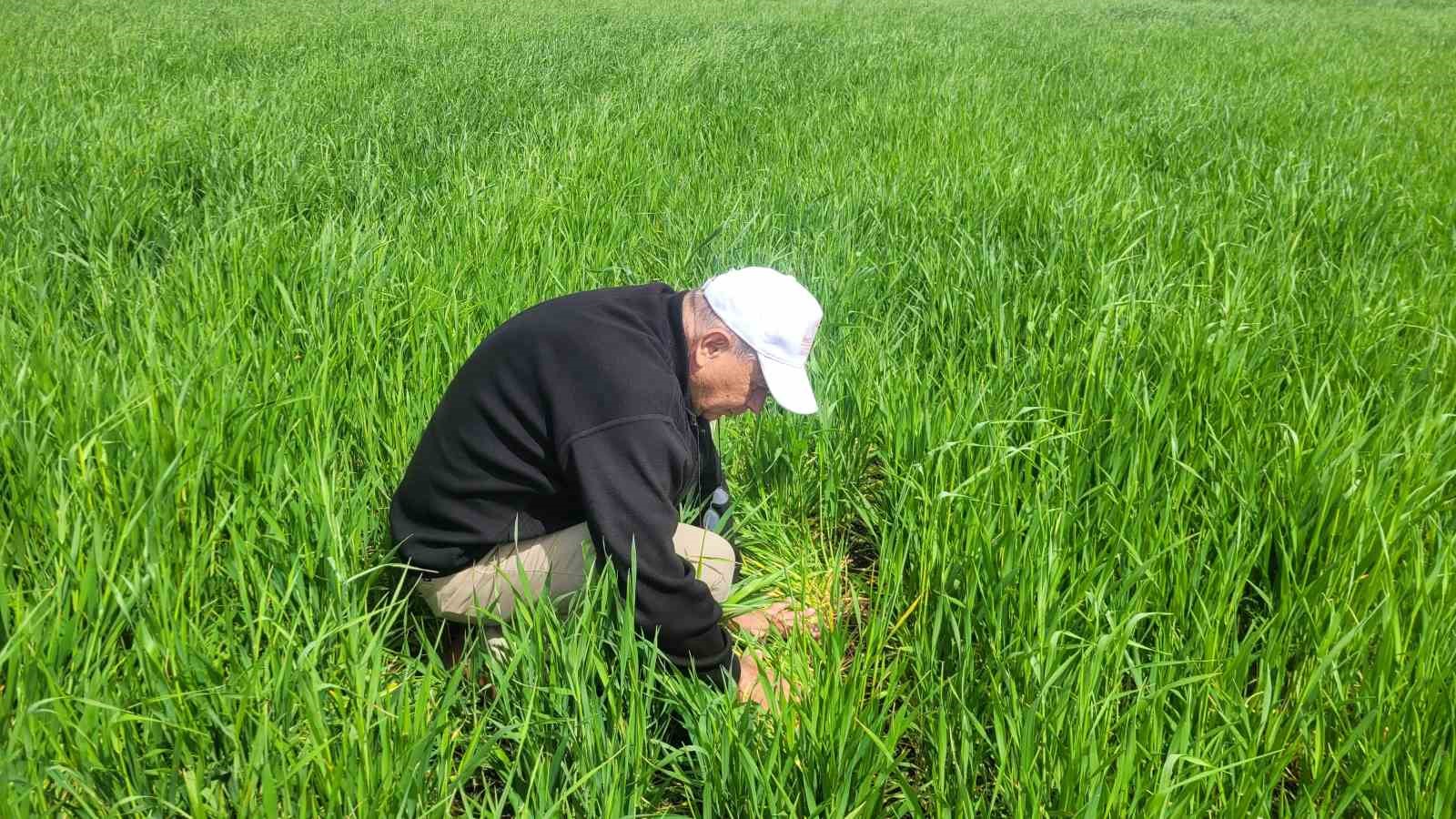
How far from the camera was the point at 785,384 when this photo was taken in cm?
153

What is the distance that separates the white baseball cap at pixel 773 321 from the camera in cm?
150

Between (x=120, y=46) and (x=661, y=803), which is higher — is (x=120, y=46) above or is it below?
above

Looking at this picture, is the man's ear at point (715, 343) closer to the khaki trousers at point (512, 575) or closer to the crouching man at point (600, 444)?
the crouching man at point (600, 444)

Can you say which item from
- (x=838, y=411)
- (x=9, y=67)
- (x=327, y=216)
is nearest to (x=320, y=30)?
(x=9, y=67)

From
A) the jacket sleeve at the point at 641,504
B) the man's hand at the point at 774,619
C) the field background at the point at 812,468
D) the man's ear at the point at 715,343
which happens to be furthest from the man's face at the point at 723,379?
the man's hand at the point at 774,619

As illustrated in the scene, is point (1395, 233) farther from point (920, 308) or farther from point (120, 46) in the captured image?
point (120, 46)

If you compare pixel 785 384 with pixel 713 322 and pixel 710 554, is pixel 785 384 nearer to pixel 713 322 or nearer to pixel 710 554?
pixel 713 322

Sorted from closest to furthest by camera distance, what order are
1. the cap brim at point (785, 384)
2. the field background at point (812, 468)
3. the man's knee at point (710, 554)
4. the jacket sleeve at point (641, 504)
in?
the field background at point (812, 468) → the jacket sleeve at point (641, 504) → the cap brim at point (785, 384) → the man's knee at point (710, 554)

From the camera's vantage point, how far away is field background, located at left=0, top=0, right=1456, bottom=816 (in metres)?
1.24

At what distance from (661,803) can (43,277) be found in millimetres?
2534

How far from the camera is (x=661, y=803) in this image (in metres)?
1.37

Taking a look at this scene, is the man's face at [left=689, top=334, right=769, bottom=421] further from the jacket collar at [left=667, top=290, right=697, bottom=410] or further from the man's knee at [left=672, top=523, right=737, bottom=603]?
the man's knee at [left=672, top=523, right=737, bottom=603]

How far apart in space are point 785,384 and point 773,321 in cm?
11

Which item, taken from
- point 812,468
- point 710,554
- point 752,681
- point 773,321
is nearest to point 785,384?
point 773,321
